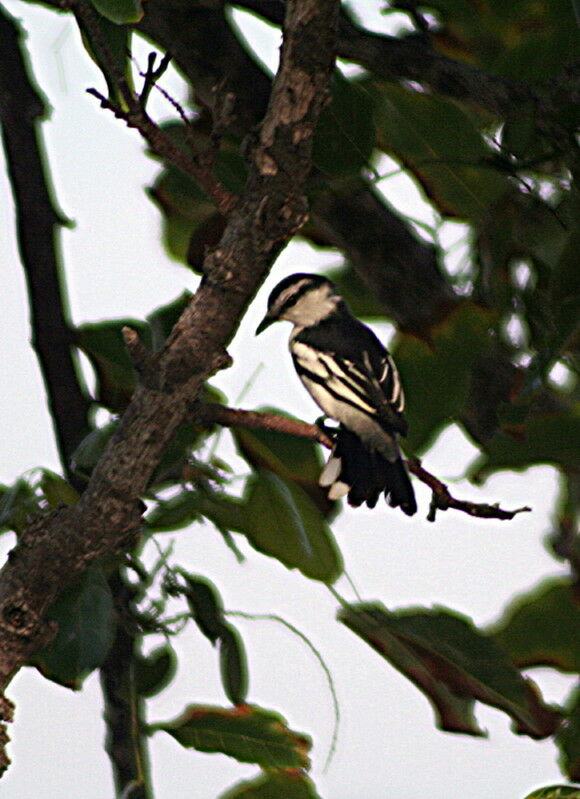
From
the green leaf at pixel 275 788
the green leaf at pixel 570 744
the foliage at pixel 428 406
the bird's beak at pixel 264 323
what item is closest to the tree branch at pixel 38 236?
the foliage at pixel 428 406

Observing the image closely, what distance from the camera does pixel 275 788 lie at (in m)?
0.69

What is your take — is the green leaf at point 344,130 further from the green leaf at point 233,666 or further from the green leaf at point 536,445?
the green leaf at point 233,666

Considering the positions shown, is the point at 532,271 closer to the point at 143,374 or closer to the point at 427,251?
the point at 427,251

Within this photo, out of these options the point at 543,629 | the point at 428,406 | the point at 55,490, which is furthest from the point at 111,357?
the point at 543,629

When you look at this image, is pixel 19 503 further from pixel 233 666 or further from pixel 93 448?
pixel 233 666

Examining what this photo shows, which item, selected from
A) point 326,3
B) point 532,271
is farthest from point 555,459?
point 326,3

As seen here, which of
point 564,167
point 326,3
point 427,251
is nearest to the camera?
point 326,3

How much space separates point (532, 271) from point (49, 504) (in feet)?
1.09

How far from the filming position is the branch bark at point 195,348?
20.6 inches

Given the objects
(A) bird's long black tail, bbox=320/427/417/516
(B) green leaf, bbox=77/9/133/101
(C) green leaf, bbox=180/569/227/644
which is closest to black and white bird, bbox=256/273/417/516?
(A) bird's long black tail, bbox=320/427/417/516

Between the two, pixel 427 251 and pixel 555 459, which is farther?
pixel 427 251

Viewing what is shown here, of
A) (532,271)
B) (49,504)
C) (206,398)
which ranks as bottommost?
(49,504)

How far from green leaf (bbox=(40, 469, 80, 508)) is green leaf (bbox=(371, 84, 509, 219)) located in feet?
0.98

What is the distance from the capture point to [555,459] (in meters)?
0.72
